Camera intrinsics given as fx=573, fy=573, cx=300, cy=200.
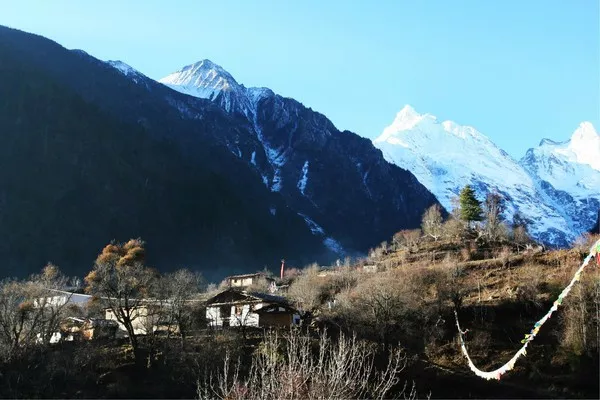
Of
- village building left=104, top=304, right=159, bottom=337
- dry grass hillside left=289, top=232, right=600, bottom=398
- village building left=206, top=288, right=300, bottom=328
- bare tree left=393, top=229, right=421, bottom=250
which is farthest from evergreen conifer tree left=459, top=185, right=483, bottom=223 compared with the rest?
village building left=104, top=304, right=159, bottom=337

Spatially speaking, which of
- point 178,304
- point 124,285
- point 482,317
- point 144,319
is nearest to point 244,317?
point 178,304

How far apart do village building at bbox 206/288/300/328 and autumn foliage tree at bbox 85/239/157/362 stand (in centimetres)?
916

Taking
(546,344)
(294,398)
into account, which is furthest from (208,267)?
(294,398)

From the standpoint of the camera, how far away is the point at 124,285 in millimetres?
60531

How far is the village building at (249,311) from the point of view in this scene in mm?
70750

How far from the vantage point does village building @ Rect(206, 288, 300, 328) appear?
70.8 m

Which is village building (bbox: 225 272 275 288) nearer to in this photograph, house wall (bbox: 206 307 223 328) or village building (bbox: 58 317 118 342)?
house wall (bbox: 206 307 223 328)

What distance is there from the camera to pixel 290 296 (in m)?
87.6

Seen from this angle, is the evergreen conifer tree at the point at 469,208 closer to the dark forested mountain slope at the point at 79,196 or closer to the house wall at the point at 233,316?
the house wall at the point at 233,316

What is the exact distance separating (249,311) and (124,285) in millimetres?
16381

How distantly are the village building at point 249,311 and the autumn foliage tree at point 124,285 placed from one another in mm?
9163

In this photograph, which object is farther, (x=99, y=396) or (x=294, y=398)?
(x=99, y=396)

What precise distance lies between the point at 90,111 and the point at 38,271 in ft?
250

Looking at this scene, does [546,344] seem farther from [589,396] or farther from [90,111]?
[90,111]
